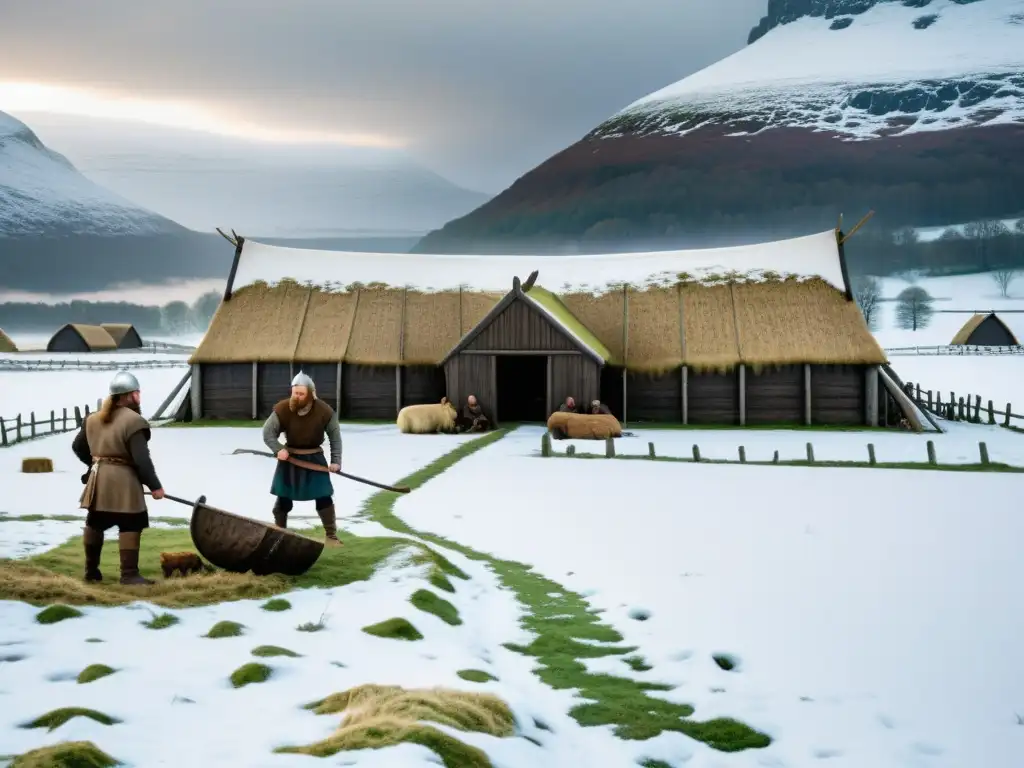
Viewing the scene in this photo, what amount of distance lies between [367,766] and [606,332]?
97.9 feet

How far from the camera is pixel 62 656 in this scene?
281 inches

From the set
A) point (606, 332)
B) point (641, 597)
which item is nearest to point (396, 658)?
point (641, 597)

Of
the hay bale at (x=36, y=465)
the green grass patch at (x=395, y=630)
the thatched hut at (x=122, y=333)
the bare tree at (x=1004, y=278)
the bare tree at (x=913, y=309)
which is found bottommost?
the green grass patch at (x=395, y=630)

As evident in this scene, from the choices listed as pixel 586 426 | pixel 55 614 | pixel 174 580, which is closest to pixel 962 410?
pixel 586 426

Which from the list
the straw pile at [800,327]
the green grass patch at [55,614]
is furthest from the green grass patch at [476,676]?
the straw pile at [800,327]

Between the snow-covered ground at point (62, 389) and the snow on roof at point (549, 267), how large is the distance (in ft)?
32.0

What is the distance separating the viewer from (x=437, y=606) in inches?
360

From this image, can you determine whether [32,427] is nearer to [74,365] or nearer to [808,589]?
[808,589]


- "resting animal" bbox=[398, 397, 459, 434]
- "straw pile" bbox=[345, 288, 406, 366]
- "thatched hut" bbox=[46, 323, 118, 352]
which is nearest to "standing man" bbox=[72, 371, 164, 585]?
"resting animal" bbox=[398, 397, 459, 434]

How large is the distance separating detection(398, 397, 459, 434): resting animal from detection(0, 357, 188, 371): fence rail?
41.7 metres

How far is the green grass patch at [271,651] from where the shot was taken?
7.53 m

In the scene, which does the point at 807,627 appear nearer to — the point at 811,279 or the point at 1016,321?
the point at 811,279

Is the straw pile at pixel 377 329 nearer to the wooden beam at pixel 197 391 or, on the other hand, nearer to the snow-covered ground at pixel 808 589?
the wooden beam at pixel 197 391

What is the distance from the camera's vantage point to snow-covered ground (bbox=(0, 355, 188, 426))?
145 ft
